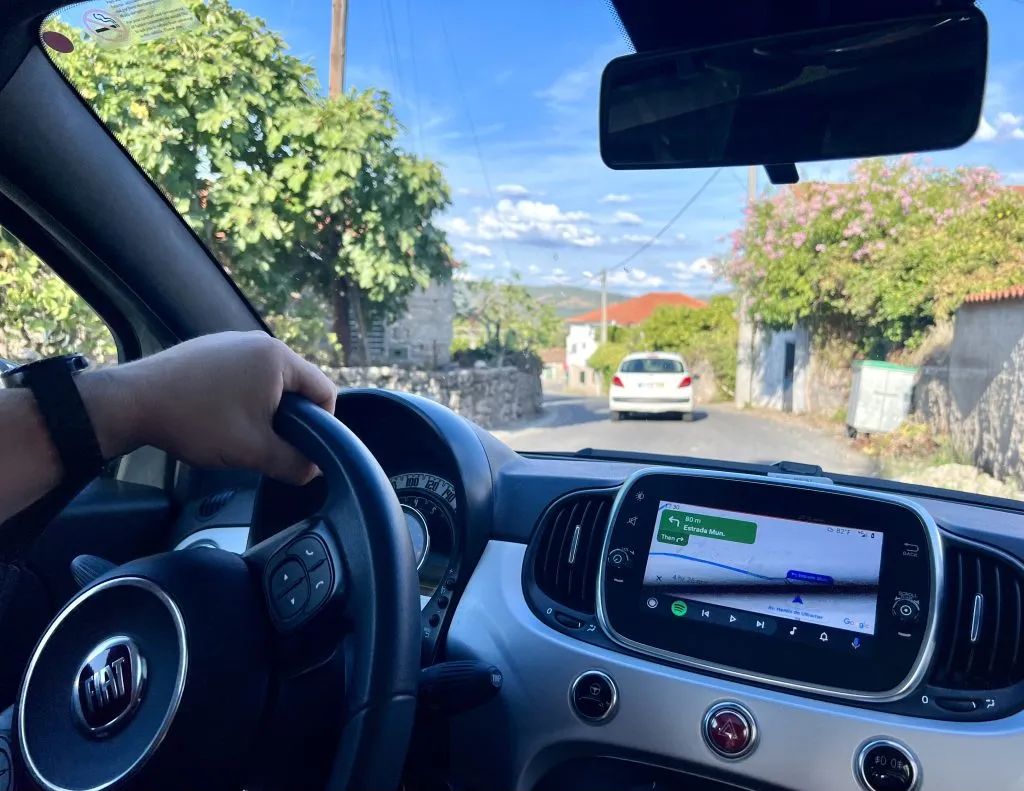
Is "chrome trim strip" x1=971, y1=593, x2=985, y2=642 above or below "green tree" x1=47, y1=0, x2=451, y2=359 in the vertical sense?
below

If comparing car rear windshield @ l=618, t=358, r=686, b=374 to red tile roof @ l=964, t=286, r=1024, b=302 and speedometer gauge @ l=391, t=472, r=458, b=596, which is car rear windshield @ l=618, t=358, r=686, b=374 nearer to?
red tile roof @ l=964, t=286, r=1024, b=302

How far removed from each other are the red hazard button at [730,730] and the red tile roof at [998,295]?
1.21 meters

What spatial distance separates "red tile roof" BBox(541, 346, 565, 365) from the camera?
508 cm

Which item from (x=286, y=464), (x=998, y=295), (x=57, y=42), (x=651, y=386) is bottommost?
(x=651, y=386)

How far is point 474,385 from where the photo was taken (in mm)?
4688

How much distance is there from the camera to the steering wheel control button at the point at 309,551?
1.29 meters

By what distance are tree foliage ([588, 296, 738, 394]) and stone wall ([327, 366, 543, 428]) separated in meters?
0.85

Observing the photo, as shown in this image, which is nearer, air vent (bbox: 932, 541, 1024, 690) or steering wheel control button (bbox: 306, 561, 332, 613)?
steering wheel control button (bbox: 306, 561, 332, 613)

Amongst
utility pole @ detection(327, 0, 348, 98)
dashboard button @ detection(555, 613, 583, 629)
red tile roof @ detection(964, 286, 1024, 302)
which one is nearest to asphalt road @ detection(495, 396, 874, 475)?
red tile roof @ detection(964, 286, 1024, 302)

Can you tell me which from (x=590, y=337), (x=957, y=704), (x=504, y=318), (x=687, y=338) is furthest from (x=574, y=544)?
(x=590, y=337)

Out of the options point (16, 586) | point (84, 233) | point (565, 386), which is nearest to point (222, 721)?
point (16, 586)

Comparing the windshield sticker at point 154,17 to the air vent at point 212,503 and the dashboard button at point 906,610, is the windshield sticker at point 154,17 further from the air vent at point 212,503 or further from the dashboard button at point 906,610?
the dashboard button at point 906,610

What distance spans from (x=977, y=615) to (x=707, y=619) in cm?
53

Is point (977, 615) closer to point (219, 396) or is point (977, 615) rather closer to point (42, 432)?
point (219, 396)
